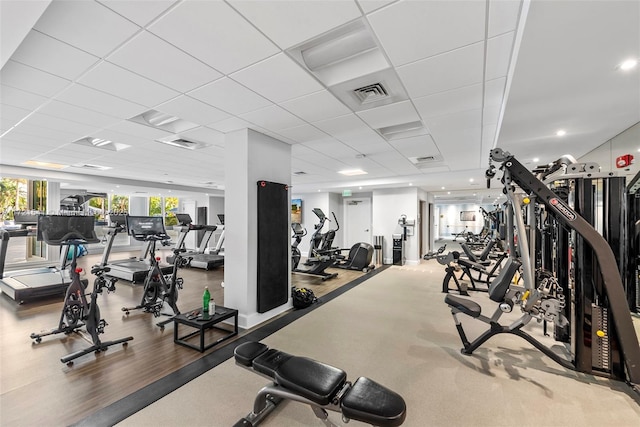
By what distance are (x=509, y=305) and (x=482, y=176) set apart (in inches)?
200

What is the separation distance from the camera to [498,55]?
198 centimetres

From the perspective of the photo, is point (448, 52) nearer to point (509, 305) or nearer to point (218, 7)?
point (218, 7)

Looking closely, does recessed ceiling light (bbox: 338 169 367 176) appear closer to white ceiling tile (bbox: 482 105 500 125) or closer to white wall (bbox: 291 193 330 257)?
white wall (bbox: 291 193 330 257)

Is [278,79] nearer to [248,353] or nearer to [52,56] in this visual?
[52,56]

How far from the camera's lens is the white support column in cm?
351

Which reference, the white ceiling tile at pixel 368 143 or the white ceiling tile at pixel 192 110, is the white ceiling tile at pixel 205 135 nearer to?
the white ceiling tile at pixel 192 110

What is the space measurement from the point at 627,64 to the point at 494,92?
85 centimetres

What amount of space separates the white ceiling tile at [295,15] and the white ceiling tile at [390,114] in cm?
142

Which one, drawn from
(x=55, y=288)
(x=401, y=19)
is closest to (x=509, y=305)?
(x=401, y=19)

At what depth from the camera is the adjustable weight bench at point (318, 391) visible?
4.39ft

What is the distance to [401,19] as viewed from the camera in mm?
1635

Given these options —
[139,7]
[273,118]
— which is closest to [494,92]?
[273,118]

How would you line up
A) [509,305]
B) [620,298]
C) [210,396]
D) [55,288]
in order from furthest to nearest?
[55,288], [509,305], [620,298], [210,396]

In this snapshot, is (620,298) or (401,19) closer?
(401,19)
